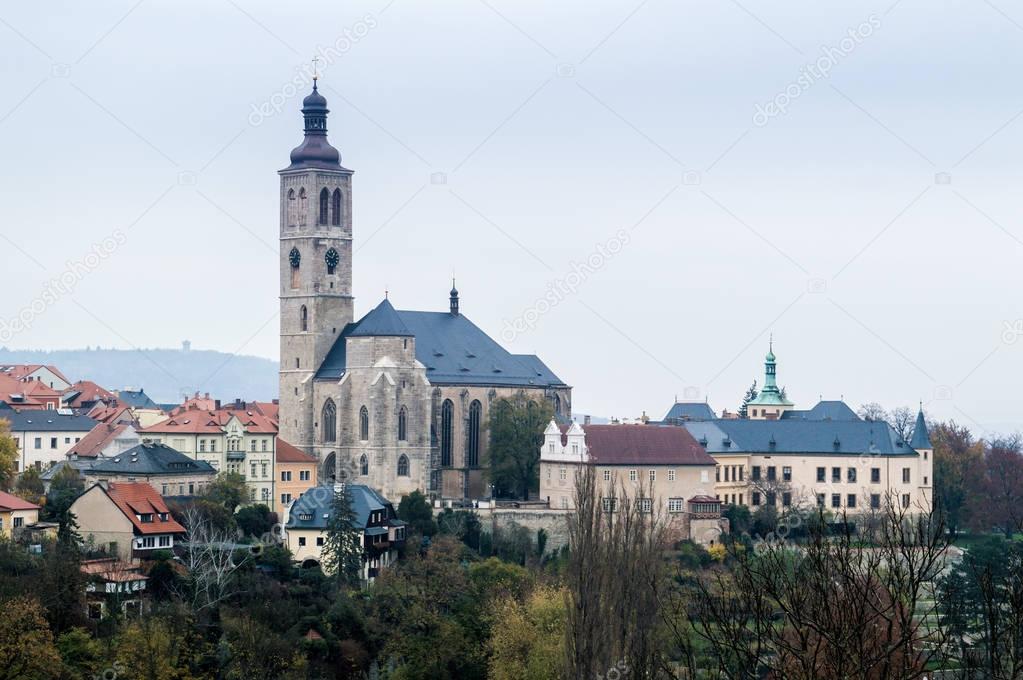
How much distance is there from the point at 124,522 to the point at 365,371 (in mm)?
20429

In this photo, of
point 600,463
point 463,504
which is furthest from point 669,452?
point 463,504

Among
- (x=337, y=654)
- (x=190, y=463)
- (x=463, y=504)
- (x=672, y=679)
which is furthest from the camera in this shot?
(x=463, y=504)

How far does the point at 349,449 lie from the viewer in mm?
89125

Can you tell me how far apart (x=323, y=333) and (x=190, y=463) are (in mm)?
15197

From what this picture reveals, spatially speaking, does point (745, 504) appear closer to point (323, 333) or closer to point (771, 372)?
point (323, 333)

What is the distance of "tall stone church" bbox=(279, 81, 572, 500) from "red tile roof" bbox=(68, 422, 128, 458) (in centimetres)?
756

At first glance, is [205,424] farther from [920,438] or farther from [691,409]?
[691,409]

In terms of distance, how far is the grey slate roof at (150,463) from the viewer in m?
78.1

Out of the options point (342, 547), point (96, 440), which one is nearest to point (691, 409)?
point (96, 440)

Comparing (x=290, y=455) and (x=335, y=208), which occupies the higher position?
(x=335, y=208)

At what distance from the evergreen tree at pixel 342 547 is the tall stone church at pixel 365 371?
13.7 meters

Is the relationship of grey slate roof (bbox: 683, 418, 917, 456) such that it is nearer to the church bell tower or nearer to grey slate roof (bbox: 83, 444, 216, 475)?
the church bell tower

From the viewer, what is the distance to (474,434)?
9325 cm

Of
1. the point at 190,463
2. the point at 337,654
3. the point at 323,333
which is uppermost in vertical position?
the point at 323,333
